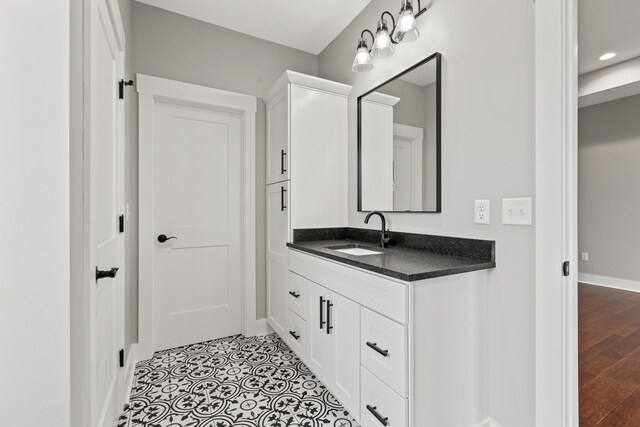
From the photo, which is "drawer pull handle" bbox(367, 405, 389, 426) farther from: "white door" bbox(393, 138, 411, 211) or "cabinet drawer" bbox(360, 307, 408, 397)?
"white door" bbox(393, 138, 411, 211)

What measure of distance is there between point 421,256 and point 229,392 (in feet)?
Answer: 4.70

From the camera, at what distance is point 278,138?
256 cm

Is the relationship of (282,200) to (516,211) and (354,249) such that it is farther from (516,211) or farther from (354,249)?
(516,211)

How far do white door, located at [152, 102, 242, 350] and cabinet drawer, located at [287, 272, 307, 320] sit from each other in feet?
2.41

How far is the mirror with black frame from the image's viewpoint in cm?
180

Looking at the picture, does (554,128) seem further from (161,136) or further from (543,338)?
(161,136)

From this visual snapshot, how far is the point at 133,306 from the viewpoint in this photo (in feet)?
7.67

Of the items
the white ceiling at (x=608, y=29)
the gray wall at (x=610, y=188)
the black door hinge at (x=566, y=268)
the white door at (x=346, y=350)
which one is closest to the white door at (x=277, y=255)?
the white door at (x=346, y=350)

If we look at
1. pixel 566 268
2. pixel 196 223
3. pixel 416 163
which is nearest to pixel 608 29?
pixel 416 163

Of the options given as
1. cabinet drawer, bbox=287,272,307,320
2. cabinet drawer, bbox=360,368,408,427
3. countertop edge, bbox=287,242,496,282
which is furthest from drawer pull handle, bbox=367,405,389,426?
cabinet drawer, bbox=287,272,307,320

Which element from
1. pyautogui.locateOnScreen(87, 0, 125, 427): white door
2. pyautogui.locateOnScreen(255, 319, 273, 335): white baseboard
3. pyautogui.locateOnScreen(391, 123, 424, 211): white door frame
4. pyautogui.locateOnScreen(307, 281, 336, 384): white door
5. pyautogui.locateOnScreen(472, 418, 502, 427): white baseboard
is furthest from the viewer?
pyautogui.locateOnScreen(255, 319, 273, 335): white baseboard

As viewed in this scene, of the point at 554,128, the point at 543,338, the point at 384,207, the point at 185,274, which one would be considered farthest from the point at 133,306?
the point at 554,128

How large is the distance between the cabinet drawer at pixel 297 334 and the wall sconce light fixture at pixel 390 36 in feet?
5.96

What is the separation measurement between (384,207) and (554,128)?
44.6 inches
